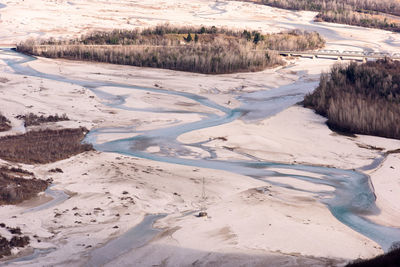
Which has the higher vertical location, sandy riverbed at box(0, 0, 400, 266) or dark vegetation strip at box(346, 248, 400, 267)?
dark vegetation strip at box(346, 248, 400, 267)

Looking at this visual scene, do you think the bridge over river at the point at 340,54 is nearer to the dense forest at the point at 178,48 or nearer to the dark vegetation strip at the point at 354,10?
the dense forest at the point at 178,48

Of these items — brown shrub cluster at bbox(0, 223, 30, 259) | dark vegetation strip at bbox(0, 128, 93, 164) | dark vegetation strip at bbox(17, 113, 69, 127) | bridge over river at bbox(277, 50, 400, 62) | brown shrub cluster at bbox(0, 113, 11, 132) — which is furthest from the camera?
bridge over river at bbox(277, 50, 400, 62)

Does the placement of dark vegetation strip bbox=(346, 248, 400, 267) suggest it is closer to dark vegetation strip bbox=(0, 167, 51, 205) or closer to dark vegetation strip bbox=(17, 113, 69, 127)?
dark vegetation strip bbox=(0, 167, 51, 205)

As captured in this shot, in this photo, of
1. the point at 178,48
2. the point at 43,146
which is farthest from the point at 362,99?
the point at 178,48

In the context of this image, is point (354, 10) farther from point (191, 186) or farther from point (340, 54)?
point (191, 186)

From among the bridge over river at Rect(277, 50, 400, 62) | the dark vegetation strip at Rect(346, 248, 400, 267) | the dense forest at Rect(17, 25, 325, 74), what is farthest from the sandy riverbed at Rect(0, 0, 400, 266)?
the bridge over river at Rect(277, 50, 400, 62)

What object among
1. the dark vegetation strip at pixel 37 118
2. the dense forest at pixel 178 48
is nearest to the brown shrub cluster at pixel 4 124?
the dark vegetation strip at pixel 37 118
